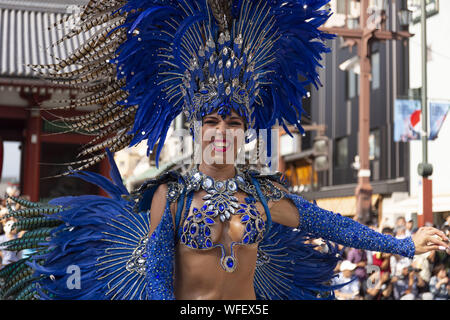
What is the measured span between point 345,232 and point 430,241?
0.42m

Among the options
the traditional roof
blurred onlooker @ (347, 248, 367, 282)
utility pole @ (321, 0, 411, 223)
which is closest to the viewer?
blurred onlooker @ (347, 248, 367, 282)

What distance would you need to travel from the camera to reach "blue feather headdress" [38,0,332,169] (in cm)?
300

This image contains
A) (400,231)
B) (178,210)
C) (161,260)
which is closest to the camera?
(161,260)

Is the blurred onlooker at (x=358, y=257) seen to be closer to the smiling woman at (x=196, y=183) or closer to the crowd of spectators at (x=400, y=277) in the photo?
the crowd of spectators at (x=400, y=277)

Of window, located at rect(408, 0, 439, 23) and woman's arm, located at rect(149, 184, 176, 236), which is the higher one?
window, located at rect(408, 0, 439, 23)

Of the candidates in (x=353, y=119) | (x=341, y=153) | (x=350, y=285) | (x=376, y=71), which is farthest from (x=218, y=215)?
(x=341, y=153)

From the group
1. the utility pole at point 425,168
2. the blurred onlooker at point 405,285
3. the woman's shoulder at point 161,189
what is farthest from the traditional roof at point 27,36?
the woman's shoulder at point 161,189

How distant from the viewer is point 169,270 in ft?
9.50

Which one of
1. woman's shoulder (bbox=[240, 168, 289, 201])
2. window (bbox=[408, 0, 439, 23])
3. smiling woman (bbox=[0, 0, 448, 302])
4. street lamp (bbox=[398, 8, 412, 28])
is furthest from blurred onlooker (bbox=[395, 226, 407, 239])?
street lamp (bbox=[398, 8, 412, 28])

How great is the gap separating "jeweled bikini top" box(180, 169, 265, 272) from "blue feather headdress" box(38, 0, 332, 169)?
1.10 ft

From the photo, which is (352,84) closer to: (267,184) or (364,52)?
(364,52)

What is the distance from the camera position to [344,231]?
316 centimetres

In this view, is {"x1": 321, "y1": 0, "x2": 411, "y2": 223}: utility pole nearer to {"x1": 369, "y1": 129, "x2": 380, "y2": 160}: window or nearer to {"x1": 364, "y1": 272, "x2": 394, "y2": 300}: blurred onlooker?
{"x1": 369, "y1": 129, "x2": 380, "y2": 160}: window
